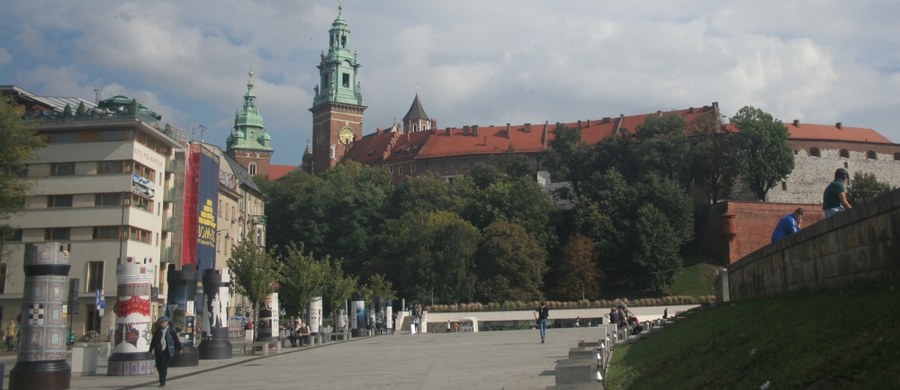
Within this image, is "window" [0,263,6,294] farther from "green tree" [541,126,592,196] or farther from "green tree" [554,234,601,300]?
"green tree" [541,126,592,196]

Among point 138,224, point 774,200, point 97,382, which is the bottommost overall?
point 97,382

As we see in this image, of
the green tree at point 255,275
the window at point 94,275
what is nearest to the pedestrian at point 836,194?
the green tree at point 255,275

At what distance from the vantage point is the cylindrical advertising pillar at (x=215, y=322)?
99.9 feet

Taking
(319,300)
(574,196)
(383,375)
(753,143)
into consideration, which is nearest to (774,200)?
(753,143)

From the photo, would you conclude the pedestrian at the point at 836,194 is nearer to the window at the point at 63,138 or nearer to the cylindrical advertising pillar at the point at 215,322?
the cylindrical advertising pillar at the point at 215,322

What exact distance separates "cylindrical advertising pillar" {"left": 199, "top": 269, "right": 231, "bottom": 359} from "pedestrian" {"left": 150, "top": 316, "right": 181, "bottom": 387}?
9825 mm

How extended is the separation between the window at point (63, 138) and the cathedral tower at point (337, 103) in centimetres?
9917

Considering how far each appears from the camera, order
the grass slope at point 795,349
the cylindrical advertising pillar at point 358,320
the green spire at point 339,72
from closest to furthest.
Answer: the grass slope at point 795,349 < the cylindrical advertising pillar at point 358,320 < the green spire at point 339,72

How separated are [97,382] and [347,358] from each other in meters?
8.77

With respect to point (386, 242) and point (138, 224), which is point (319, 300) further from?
point (386, 242)

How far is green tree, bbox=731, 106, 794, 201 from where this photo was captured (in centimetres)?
9581

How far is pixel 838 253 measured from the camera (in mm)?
13773

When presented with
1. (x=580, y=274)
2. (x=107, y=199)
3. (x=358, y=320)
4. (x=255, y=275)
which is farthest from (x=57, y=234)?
(x=580, y=274)

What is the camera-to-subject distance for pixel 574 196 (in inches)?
4144
